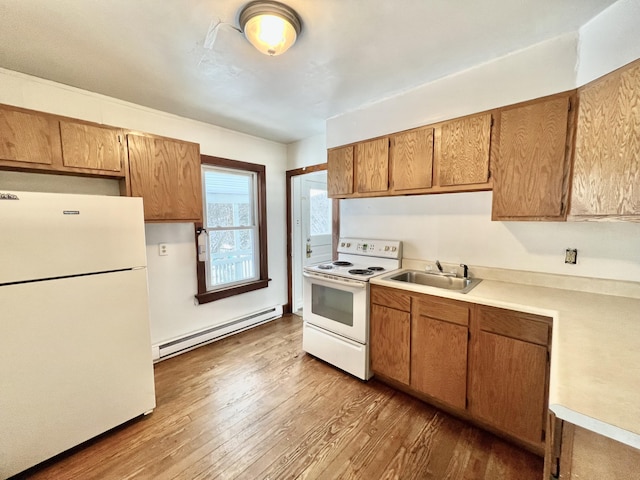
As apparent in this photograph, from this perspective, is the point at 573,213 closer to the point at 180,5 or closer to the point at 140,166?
the point at 180,5

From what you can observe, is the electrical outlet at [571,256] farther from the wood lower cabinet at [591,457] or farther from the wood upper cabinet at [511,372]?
the wood lower cabinet at [591,457]

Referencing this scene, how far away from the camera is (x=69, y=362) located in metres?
1.54

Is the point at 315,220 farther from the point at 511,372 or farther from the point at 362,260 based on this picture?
the point at 511,372

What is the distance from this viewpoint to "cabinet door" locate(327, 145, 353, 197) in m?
2.56

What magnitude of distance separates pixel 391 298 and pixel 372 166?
1.18m

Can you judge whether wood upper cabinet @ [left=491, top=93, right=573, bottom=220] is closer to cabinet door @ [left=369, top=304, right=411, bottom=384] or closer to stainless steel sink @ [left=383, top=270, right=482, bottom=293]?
stainless steel sink @ [left=383, top=270, right=482, bottom=293]

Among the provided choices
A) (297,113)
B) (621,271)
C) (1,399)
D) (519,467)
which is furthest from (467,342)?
(1,399)

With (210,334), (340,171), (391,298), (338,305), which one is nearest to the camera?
(391,298)

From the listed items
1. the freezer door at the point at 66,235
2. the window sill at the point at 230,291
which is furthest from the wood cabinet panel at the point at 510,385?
the window sill at the point at 230,291

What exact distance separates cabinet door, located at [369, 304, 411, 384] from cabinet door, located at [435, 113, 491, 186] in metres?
1.09

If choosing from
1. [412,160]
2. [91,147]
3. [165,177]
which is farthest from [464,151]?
[91,147]

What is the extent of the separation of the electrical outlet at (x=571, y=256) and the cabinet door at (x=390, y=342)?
3.69ft

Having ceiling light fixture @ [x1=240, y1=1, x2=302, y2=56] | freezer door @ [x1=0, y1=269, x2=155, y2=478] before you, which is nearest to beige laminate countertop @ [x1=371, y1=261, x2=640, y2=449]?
ceiling light fixture @ [x1=240, y1=1, x2=302, y2=56]

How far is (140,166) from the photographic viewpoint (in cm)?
216
